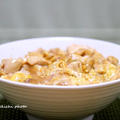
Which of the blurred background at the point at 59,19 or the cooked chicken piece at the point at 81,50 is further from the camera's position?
the blurred background at the point at 59,19

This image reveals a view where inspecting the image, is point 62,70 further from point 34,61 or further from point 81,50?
point 81,50

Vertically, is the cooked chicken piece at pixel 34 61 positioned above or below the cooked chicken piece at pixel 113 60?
above

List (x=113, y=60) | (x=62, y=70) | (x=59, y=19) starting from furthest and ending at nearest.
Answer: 1. (x=59, y=19)
2. (x=113, y=60)
3. (x=62, y=70)

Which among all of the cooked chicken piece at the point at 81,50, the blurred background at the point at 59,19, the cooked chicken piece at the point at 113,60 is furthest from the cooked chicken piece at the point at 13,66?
the blurred background at the point at 59,19

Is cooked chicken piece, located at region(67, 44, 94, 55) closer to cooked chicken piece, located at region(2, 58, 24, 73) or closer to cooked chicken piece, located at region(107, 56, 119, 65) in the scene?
cooked chicken piece, located at region(107, 56, 119, 65)

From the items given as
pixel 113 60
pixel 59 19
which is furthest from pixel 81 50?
pixel 59 19

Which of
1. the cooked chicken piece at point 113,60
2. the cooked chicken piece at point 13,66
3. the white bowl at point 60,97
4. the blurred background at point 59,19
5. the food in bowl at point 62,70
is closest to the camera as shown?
the white bowl at point 60,97

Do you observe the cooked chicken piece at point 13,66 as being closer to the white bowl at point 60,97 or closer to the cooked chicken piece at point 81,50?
the white bowl at point 60,97
